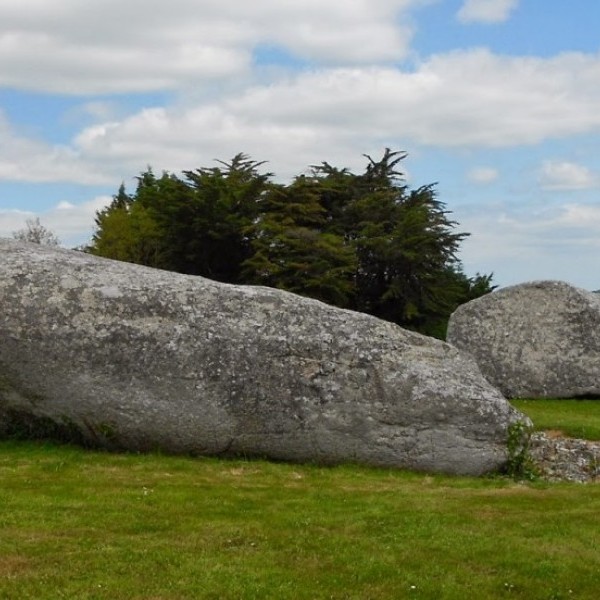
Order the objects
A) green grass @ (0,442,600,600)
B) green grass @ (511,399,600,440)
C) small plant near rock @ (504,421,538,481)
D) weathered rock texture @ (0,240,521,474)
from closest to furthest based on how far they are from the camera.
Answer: green grass @ (0,442,600,600) < weathered rock texture @ (0,240,521,474) < small plant near rock @ (504,421,538,481) < green grass @ (511,399,600,440)

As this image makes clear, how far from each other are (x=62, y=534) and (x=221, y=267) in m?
35.9

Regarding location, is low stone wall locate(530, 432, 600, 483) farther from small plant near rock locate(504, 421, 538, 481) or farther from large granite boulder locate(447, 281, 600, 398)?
large granite boulder locate(447, 281, 600, 398)

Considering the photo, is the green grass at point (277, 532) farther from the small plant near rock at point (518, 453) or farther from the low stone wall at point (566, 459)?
the low stone wall at point (566, 459)

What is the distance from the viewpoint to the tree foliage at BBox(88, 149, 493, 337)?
41.8 m

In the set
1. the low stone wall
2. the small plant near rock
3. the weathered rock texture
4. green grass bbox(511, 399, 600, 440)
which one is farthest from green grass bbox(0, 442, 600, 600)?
green grass bbox(511, 399, 600, 440)

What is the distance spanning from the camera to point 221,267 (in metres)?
45.7

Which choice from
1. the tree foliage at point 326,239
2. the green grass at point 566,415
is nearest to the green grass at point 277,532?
the green grass at point 566,415

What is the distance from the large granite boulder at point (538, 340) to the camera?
2641 cm

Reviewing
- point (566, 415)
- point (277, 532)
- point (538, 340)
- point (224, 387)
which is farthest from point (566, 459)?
point (538, 340)

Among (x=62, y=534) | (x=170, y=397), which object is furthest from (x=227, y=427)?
(x=62, y=534)

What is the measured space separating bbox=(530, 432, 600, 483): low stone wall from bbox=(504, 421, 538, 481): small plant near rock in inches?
20.0

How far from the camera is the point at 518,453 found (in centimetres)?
1488

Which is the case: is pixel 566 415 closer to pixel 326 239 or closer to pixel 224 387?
pixel 224 387

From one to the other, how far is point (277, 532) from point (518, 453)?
569 centimetres
